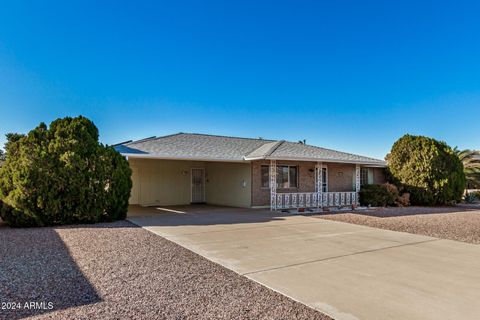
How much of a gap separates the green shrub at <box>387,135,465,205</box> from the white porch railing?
436cm

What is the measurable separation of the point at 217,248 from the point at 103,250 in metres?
2.54

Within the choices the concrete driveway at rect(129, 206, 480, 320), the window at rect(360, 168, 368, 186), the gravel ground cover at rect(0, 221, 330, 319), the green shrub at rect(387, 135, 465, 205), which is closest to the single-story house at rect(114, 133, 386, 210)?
the window at rect(360, 168, 368, 186)

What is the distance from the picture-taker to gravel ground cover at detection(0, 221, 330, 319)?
3.77 meters

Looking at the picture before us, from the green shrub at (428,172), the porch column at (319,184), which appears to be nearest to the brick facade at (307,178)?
the porch column at (319,184)

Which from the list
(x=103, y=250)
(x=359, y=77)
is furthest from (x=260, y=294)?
(x=359, y=77)

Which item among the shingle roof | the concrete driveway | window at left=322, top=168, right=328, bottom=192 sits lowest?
the concrete driveway

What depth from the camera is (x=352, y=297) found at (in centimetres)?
433

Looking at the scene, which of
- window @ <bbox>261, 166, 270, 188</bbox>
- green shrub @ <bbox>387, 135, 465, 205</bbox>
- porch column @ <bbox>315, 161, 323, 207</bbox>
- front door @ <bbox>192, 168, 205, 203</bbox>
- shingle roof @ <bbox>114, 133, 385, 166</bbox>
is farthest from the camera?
front door @ <bbox>192, 168, 205, 203</bbox>

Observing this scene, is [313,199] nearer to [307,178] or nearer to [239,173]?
[307,178]

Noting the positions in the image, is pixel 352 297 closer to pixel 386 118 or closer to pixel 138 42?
pixel 138 42

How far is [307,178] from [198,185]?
6.99m

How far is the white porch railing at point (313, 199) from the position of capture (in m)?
16.3

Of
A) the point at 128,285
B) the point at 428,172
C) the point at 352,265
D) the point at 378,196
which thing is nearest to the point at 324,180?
the point at 378,196

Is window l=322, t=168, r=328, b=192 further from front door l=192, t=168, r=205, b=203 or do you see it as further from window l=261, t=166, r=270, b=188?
front door l=192, t=168, r=205, b=203
